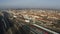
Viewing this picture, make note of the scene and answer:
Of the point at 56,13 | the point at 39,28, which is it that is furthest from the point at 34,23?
the point at 56,13

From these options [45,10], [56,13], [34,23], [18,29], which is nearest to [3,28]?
[18,29]

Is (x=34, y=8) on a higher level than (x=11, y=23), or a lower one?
higher

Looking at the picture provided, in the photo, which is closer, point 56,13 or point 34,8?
point 56,13

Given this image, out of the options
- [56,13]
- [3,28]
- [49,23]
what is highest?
[56,13]
